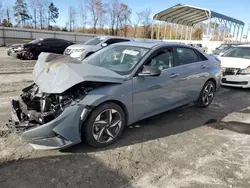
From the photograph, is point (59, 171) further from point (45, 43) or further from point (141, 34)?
point (141, 34)

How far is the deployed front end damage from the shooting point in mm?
2830

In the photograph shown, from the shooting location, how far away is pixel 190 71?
4562 millimetres

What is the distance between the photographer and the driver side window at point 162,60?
389 cm

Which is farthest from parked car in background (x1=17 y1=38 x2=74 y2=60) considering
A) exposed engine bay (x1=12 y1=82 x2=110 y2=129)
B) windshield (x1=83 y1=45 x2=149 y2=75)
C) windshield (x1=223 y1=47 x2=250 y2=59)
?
exposed engine bay (x1=12 y1=82 x2=110 y2=129)

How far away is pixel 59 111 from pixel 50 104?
20 cm

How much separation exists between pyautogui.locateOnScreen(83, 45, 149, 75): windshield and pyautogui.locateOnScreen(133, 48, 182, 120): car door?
0.20 m

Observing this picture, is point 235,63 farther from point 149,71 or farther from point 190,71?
point 149,71

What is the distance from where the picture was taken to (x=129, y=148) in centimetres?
335

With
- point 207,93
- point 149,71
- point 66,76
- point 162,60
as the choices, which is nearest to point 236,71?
point 207,93

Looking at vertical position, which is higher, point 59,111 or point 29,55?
point 29,55

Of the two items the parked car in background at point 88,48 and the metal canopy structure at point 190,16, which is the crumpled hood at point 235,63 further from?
the metal canopy structure at point 190,16

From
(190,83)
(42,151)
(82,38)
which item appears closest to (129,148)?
(42,151)

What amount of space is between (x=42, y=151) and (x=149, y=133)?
71.8 inches

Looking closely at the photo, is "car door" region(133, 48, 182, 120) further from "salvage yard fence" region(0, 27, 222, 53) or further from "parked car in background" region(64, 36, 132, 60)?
"salvage yard fence" region(0, 27, 222, 53)
